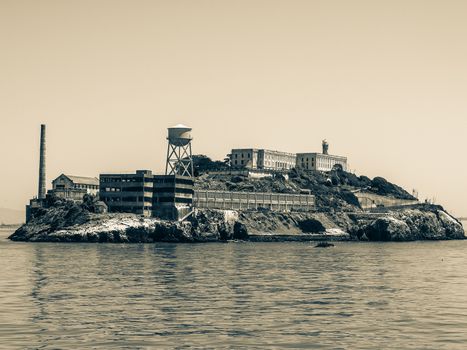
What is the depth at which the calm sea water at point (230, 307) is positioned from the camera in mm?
56750

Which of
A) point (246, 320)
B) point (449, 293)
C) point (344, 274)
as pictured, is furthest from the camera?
point (344, 274)

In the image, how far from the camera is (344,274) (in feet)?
377

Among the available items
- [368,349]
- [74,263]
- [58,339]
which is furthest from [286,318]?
[74,263]

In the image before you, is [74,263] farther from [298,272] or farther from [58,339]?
[58,339]

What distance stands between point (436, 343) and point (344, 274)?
5904cm

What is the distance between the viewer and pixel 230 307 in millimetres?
73750

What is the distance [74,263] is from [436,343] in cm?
8698

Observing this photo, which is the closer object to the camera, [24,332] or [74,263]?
[24,332]

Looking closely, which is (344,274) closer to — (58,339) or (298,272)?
(298,272)

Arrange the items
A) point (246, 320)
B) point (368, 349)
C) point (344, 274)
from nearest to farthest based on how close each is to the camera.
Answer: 1. point (368, 349)
2. point (246, 320)
3. point (344, 274)

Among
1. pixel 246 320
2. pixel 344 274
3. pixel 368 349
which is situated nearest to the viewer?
pixel 368 349

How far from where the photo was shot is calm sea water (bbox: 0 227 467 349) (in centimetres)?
5675

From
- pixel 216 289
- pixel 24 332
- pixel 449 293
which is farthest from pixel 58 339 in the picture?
pixel 449 293

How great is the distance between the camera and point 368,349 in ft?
175
